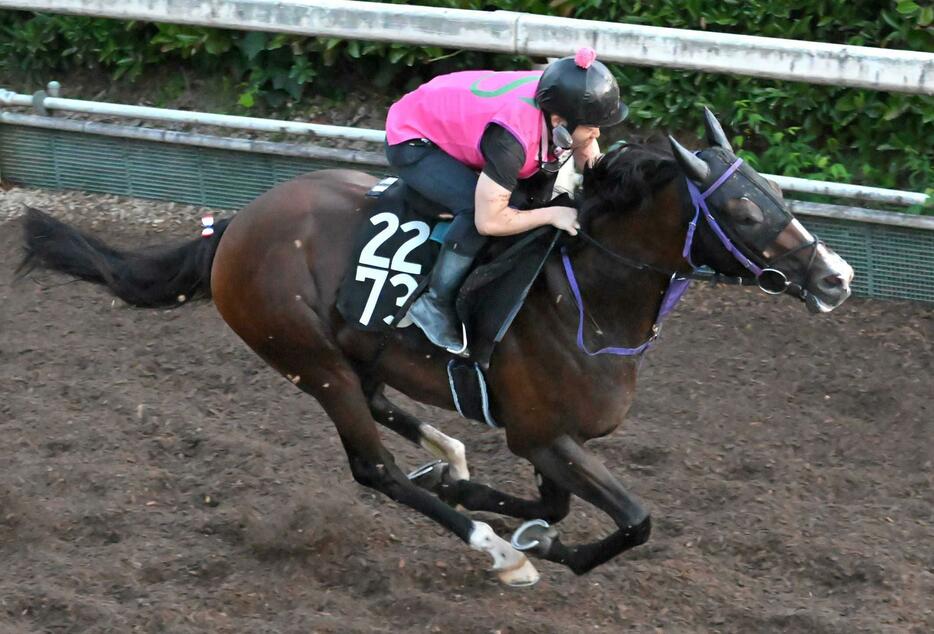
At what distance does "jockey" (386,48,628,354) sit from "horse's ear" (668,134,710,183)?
349 millimetres

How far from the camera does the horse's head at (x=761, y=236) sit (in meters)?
4.15

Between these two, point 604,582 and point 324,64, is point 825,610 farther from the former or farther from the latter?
point 324,64

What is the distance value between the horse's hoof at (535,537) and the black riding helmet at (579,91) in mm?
1582

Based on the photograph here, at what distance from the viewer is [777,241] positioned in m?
4.18

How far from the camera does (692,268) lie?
4.41 m

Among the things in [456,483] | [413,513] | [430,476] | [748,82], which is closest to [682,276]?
[456,483]

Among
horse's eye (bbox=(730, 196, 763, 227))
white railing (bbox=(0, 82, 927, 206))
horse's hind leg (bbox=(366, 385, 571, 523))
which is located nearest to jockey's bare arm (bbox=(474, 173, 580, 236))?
horse's eye (bbox=(730, 196, 763, 227))

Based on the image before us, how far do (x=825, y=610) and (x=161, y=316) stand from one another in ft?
13.6

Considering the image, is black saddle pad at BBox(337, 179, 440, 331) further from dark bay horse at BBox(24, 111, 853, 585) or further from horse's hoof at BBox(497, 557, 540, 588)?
horse's hoof at BBox(497, 557, 540, 588)

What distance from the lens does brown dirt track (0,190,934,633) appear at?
480 centimetres

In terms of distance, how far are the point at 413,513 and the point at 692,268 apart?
1898 millimetres

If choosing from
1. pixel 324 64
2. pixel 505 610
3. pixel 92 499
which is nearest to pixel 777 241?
pixel 505 610

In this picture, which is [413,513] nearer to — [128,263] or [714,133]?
[128,263]

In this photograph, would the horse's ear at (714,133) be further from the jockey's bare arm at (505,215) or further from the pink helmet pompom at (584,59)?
the jockey's bare arm at (505,215)
